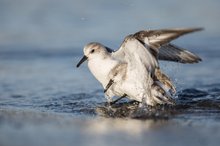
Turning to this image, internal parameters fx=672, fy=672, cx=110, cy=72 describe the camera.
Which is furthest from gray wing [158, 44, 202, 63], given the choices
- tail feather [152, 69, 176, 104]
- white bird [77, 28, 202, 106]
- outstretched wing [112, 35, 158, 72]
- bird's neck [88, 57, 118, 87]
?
bird's neck [88, 57, 118, 87]

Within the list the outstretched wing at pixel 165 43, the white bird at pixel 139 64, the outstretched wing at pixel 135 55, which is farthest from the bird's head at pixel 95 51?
the outstretched wing at pixel 165 43

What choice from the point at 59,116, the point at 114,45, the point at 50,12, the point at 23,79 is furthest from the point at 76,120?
the point at 50,12

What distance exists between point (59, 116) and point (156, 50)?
146 cm

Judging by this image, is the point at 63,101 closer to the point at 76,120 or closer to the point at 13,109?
the point at 13,109

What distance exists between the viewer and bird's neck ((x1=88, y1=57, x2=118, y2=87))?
873 cm

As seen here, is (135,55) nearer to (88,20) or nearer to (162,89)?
(162,89)

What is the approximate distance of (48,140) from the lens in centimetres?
640

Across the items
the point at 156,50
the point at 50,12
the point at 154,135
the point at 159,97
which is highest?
the point at 50,12

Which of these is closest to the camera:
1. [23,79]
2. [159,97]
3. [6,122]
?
[6,122]

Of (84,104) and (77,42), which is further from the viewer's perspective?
(77,42)

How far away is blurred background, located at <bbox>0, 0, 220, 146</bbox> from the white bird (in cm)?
43

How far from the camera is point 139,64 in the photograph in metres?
8.52

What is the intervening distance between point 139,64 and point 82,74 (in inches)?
138

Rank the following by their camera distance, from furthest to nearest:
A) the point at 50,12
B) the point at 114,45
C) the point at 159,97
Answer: the point at 50,12
the point at 114,45
the point at 159,97
